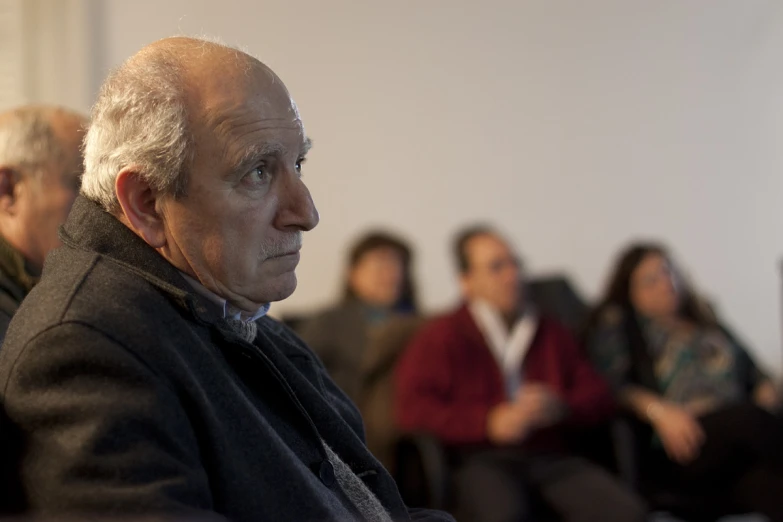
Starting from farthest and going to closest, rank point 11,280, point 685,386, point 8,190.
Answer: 1. point 685,386
2. point 8,190
3. point 11,280

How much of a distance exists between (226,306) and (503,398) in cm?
217

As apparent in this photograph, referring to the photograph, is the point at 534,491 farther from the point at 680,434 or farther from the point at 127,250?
the point at 127,250

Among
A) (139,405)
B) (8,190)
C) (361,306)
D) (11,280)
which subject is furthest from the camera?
(361,306)

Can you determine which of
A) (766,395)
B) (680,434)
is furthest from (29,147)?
(766,395)

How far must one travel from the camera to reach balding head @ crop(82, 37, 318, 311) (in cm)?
127

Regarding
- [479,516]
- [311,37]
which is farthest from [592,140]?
[479,516]

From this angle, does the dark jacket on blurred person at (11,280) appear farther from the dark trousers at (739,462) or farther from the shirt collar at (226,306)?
the dark trousers at (739,462)

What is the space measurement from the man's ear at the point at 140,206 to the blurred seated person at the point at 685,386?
2568 mm

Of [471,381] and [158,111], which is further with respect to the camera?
[471,381]

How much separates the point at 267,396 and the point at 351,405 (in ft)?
1.09

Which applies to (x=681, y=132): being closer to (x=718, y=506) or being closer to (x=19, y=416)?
(x=718, y=506)

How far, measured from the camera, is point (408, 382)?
3.31 metres

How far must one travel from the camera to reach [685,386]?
145 inches

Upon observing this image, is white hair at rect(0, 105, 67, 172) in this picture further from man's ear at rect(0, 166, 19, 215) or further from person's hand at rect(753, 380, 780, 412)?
person's hand at rect(753, 380, 780, 412)
